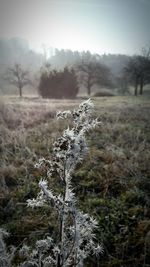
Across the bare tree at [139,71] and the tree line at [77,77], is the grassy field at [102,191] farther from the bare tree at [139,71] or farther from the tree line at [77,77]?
the bare tree at [139,71]

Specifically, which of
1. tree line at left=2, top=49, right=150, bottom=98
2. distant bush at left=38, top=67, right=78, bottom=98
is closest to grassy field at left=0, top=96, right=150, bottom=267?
distant bush at left=38, top=67, right=78, bottom=98

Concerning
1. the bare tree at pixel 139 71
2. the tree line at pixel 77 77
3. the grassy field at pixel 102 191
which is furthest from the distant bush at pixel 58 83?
the grassy field at pixel 102 191

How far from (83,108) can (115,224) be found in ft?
11.2

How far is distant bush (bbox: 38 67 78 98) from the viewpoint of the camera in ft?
128

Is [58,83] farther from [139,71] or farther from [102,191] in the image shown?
[102,191]

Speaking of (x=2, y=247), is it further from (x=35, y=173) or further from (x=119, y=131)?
(x=119, y=131)

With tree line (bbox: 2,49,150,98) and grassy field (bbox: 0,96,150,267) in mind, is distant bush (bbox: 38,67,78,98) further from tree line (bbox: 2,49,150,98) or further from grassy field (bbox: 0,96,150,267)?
grassy field (bbox: 0,96,150,267)

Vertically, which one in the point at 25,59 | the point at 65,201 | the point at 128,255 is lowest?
the point at 128,255

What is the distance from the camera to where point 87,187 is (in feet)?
20.1

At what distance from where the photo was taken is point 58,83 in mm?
39594

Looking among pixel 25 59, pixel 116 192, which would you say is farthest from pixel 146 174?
pixel 25 59

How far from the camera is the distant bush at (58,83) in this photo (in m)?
39.1

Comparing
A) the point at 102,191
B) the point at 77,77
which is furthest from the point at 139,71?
the point at 102,191

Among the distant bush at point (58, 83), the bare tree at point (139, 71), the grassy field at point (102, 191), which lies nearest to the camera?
the grassy field at point (102, 191)
